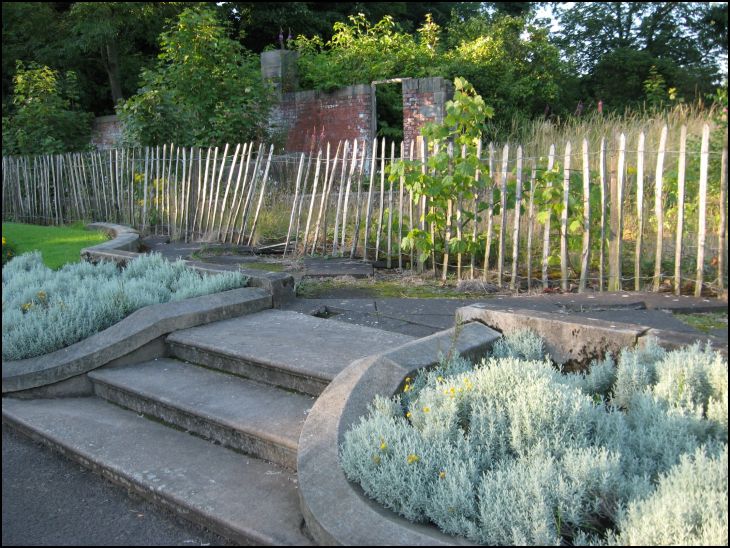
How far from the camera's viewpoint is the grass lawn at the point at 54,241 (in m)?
8.48

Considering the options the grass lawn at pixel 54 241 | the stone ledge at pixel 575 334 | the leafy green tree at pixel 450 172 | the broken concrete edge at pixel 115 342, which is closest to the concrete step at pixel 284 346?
the broken concrete edge at pixel 115 342

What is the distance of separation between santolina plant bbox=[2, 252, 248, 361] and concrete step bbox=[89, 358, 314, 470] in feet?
1.80

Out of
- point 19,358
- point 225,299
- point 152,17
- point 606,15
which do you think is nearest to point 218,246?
point 225,299

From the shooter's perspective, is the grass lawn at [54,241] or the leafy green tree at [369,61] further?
the leafy green tree at [369,61]

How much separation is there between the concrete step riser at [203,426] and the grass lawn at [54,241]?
13.1 ft

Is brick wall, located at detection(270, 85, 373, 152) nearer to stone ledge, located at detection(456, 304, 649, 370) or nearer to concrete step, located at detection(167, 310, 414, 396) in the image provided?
concrete step, located at detection(167, 310, 414, 396)

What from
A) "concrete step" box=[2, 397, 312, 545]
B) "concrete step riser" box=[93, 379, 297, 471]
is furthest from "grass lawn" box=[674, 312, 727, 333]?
"concrete step" box=[2, 397, 312, 545]

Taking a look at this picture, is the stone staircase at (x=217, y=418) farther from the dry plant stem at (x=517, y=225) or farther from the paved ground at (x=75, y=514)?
the dry plant stem at (x=517, y=225)

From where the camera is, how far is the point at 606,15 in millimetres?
5137

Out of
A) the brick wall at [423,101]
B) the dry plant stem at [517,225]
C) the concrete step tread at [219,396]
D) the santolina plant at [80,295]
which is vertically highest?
the brick wall at [423,101]

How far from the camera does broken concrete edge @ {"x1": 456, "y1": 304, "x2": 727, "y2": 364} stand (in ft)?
11.5

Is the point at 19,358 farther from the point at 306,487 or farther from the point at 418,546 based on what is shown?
the point at 418,546

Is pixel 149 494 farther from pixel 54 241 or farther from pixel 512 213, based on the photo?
pixel 54 241

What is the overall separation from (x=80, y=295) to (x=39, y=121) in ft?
41.5
